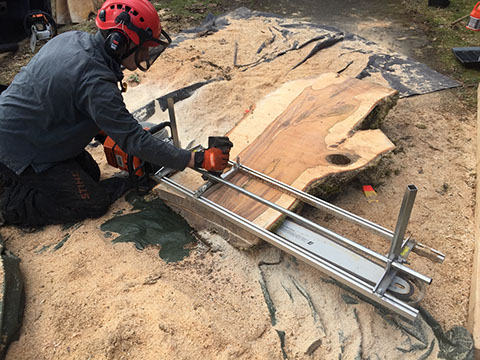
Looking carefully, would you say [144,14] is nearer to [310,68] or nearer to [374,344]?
[374,344]

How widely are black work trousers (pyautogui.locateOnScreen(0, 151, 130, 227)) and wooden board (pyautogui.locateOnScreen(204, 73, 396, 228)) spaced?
3.62 feet

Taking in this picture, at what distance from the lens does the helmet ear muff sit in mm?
2557

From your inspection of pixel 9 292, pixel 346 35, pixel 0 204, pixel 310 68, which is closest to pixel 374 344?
pixel 9 292

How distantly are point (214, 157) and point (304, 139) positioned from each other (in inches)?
40.2

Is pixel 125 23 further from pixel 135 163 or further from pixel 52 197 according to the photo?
pixel 52 197

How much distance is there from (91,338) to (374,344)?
1.74 meters

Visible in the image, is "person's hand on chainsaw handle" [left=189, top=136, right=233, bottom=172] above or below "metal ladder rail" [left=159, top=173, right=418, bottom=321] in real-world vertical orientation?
above

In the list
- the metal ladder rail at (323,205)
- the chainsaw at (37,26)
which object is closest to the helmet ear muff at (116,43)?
the metal ladder rail at (323,205)

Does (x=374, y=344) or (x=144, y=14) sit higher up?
(x=144, y=14)

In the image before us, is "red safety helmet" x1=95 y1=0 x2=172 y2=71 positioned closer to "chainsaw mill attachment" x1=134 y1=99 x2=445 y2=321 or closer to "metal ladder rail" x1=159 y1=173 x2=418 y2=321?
"chainsaw mill attachment" x1=134 y1=99 x2=445 y2=321

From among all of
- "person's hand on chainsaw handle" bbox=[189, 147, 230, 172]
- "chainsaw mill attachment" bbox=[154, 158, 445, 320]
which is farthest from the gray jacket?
"chainsaw mill attachment" bbox=[154, 158, 445, 320]

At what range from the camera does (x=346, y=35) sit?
6.08 meters

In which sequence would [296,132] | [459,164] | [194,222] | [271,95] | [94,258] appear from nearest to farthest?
1. [94,258]
2. [194,222]
3. [296,132]
4. [459,164]
5. [271,95]

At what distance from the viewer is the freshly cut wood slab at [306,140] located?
2936 mm
